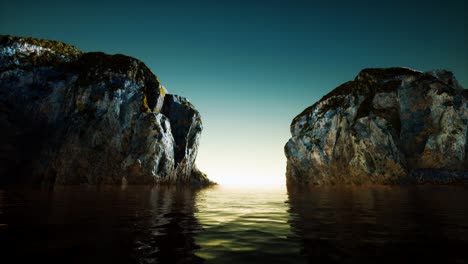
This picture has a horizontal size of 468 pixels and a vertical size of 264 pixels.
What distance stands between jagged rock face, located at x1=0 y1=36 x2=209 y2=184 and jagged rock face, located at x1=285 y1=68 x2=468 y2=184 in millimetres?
43290

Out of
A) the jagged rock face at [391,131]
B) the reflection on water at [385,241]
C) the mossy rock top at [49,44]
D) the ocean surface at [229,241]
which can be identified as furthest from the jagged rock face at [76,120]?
the reflection on water at [385,241]

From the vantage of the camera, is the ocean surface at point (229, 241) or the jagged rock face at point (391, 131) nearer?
the ocean surface at point (229, 241)

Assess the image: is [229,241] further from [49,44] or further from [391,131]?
[49,44]

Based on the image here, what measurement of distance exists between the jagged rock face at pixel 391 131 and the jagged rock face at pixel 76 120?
142 feet

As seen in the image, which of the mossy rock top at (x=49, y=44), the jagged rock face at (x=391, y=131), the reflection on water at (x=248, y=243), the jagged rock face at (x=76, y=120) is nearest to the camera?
the reflection on water at (x=248, y=243)

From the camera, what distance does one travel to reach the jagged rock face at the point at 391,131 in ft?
177

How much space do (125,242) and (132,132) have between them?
55.1 meters

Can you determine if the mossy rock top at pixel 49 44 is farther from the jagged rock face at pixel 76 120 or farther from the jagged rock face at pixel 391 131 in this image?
the jagged rock face at pixel 391 131

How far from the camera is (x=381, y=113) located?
62.0 metres

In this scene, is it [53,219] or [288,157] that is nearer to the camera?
[53,219]

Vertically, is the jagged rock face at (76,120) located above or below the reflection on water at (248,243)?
above

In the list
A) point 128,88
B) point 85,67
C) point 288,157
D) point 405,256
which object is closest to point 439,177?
point 288,157

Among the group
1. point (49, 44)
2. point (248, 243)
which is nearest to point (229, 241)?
point (248, 243)

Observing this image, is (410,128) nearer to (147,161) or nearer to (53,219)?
(147,161)
